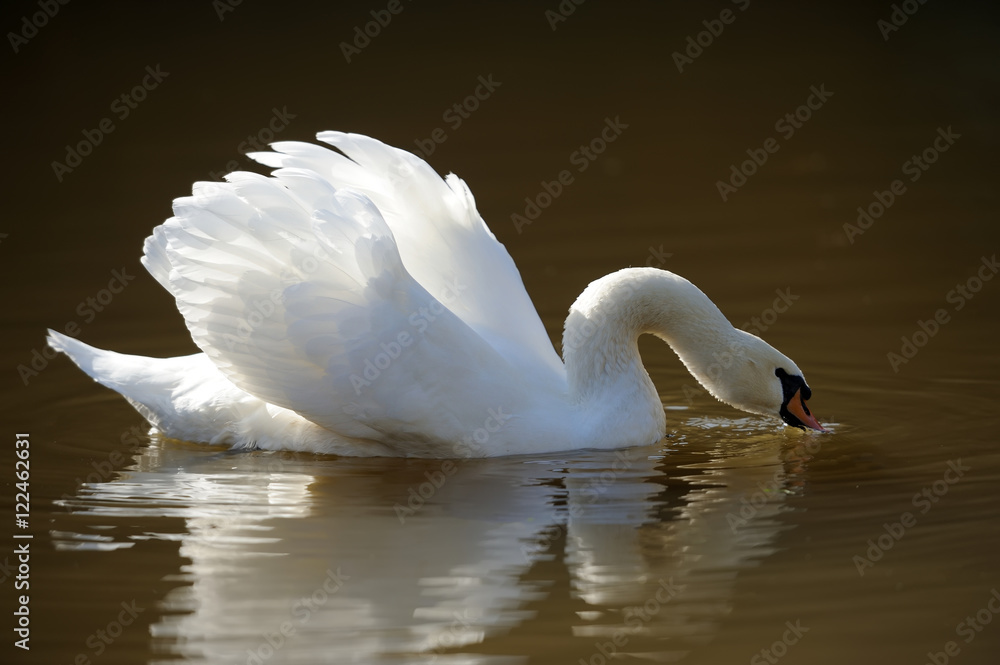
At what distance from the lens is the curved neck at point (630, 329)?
7305mm

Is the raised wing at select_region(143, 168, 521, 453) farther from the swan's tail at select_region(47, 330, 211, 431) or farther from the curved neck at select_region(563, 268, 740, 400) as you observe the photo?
the swan's tail at select_region(47, 330, 211, 431)

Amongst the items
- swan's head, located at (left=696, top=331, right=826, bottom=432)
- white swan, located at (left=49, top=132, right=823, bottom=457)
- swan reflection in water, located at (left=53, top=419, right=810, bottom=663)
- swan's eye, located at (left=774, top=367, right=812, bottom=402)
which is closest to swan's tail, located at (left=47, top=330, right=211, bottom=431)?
white swan, located at (left=49, top=132, right=823, bottom=457)

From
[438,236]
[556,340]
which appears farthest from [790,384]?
[556,340]

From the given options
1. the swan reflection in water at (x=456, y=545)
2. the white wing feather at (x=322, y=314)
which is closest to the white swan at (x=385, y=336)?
the white wing feather at (x=322, y=314)

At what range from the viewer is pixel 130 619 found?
521 centimetres

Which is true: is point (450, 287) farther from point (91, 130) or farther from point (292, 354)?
point (91, 130)

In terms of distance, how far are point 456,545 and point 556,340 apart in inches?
149

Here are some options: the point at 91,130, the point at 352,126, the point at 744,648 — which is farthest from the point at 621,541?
the point at 91,130

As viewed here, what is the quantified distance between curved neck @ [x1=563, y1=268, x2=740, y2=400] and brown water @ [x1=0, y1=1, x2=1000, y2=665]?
0.40 meters

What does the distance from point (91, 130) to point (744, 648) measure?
1268cm

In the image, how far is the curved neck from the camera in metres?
7.30

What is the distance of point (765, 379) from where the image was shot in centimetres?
743

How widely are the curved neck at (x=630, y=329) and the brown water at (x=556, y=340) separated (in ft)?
1.30

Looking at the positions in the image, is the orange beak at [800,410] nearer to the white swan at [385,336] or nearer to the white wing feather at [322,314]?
the white swan at [385,336]
